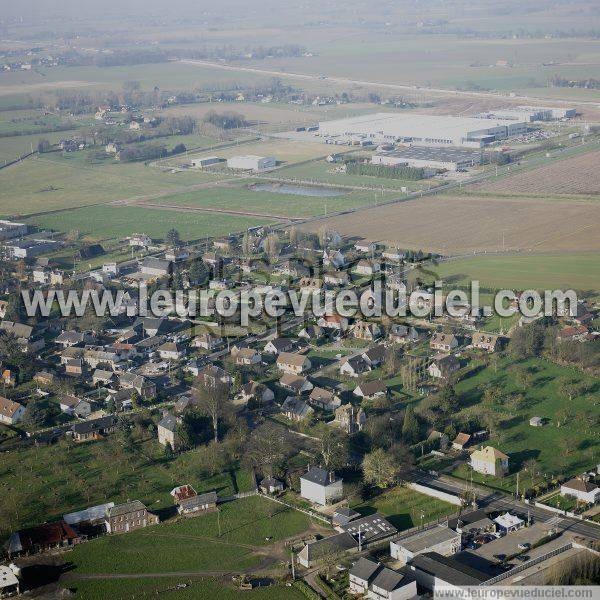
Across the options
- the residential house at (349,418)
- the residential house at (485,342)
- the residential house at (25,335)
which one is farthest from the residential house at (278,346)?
the residential house at (25,335)

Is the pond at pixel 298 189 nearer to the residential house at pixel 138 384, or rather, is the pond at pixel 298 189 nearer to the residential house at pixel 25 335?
the residential house at pixel 25 335

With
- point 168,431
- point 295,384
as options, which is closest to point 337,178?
point 295,384

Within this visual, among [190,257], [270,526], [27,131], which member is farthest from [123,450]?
[27,131]

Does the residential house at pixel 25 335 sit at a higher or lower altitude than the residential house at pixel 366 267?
lower

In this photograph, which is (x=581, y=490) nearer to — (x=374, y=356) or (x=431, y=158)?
(x=374, y=356)

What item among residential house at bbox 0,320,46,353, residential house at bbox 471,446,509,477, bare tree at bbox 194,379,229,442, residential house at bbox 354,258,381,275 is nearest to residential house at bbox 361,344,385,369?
bare tree at bbox 194,379,229,442

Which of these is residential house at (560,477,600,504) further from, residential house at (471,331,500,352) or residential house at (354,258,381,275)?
residential house at (354,258,381,275)
